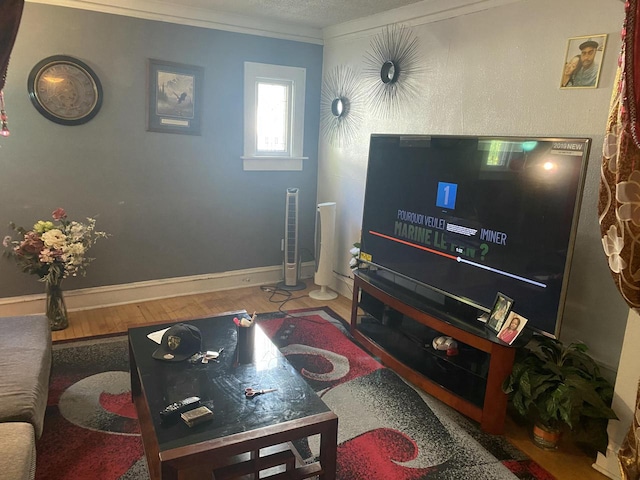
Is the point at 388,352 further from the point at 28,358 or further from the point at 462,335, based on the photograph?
the point at 28,358

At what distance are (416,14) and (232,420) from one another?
107 inches

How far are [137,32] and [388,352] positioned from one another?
2836mm

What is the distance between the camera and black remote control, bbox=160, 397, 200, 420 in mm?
1524

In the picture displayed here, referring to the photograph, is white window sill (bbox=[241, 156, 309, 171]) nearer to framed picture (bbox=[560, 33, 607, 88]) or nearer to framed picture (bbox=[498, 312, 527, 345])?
framed picture (bbox=[560, 33, 607, 88])

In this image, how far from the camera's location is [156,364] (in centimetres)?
188

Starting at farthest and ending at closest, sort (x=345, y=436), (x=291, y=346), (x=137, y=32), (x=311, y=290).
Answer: (x=311, y=290)
(x=137, y=32)
(x=291, y=346)
(x=345, y=436)

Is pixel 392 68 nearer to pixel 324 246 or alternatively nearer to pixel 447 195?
pixel 447 195

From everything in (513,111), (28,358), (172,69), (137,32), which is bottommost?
(28,358)

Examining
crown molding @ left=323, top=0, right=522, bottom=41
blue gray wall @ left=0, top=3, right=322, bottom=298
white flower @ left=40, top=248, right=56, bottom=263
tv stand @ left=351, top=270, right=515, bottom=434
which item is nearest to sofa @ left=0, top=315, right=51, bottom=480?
white flower @ left=40, top=248, right=56, bottom=263

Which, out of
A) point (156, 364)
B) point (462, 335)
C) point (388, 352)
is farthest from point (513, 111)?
point (156, 364)

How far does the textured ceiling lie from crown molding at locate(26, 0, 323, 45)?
55mm

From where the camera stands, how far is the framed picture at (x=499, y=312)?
7.08ft

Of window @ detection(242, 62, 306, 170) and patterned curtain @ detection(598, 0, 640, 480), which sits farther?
window @ detection(242, 62, 306, 170)

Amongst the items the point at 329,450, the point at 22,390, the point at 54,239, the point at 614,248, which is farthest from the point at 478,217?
the point at 54,239
